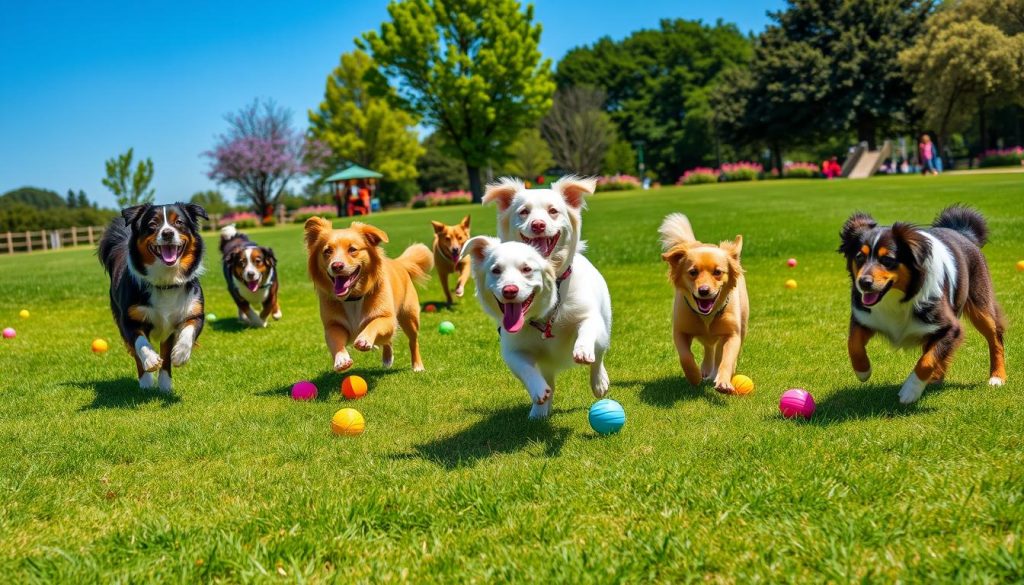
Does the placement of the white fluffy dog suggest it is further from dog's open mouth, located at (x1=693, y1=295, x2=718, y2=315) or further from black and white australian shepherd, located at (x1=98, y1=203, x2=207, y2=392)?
black and white australian shepherd, located at (x1=98, y1=203, x2=207, y2=392)

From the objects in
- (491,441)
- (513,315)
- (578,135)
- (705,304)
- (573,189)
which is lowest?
(491,441)

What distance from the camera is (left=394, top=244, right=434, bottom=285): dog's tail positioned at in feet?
29.1

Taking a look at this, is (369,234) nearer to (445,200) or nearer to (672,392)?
(672,392)

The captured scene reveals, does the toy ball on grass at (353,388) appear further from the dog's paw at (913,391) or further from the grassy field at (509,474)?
the dog's paw at (913,391)

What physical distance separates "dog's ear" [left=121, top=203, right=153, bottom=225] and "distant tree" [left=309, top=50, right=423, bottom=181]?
63.9m

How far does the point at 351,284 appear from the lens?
23.7 feet

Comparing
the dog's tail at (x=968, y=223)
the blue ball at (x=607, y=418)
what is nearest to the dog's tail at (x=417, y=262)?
the blue ball at (x=607, y=418)

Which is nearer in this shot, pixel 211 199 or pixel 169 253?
pixel 169 253

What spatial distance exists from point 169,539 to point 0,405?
15.2ft

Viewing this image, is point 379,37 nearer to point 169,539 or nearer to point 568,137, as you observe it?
point 568,137

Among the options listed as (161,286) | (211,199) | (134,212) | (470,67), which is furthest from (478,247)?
(211,199)

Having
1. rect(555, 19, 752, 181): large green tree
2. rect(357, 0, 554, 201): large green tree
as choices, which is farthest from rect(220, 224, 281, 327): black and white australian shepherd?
rect(555, 19, 752, 181): large green tree

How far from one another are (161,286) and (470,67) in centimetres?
5368

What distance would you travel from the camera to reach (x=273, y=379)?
→ 8062 mm
